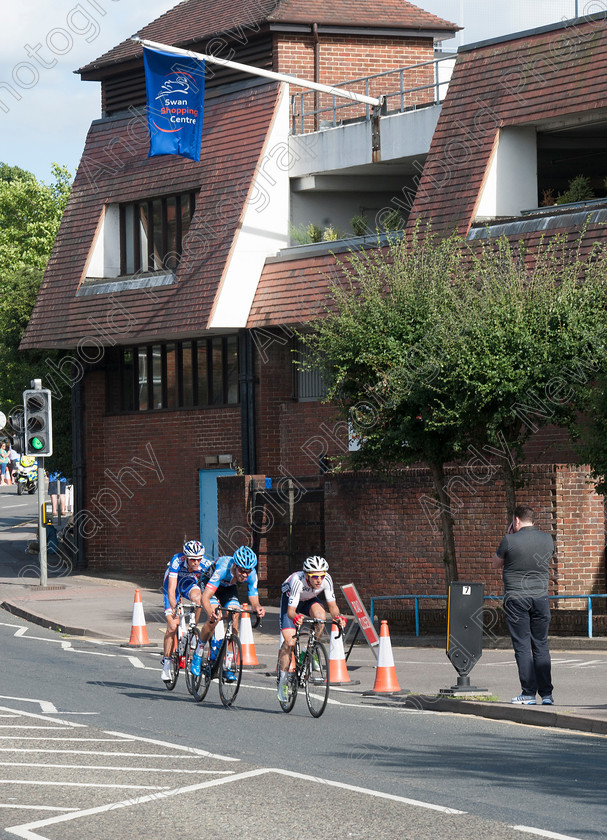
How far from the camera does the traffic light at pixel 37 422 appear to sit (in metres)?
25.9

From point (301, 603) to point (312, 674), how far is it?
0.95m

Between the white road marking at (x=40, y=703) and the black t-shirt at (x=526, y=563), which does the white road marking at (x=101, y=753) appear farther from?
the black t-shirt at (x=526, y=563)

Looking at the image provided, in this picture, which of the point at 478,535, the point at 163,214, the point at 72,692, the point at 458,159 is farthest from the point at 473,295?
the point at 163,214

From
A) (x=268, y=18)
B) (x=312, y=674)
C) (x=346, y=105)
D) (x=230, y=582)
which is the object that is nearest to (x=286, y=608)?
(x=312, y=674)

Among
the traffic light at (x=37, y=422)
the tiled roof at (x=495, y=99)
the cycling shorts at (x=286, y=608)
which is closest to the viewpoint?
the cycling shorts at (x=286, y=608)

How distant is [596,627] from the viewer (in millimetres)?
17578

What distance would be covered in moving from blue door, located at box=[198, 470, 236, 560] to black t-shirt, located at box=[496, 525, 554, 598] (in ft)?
52.5

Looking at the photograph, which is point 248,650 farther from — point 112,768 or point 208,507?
point 208,507

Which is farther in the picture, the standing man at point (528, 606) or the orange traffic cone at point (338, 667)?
the orange traffic cone at point (338, 667)

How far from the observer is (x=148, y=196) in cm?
Answer: 2897

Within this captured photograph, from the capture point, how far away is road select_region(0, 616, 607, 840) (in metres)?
7.82

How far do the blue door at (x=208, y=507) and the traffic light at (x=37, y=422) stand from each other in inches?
158

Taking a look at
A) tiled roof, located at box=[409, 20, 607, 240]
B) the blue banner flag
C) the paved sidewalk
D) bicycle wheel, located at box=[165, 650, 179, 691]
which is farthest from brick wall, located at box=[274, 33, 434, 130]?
bicycle wheel, located at box=[165, 650, 179, 691]

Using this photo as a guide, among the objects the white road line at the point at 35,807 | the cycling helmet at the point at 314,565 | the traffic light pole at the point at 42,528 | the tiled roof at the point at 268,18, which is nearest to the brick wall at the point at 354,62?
the tiled roof at the point at 268,18
